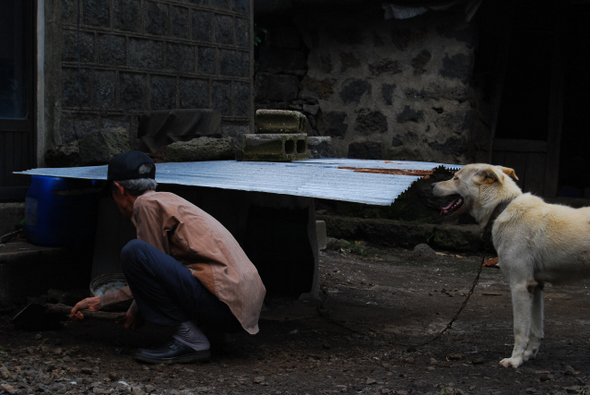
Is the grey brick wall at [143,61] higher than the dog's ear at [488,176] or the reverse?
higher

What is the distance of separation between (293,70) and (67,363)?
599 centimetres

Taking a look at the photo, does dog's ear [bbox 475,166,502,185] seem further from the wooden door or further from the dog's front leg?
the wooden door

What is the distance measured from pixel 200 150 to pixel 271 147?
0.65 meters

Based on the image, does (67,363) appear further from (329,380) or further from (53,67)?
(53,67)

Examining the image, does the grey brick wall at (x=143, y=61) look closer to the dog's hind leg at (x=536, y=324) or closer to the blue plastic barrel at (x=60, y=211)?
the blue plastic barrel at (x=60, y=211)

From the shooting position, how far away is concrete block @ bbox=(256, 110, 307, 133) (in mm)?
6074

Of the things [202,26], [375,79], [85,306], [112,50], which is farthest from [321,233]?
[85,306]

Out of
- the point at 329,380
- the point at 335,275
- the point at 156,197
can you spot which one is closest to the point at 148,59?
the point at 335,275

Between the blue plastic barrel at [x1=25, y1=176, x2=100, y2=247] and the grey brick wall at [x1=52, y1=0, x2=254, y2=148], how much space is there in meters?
0.83

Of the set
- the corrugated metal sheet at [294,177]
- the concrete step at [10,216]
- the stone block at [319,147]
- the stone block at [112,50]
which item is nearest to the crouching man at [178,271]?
the corrugated metal sheet at [294,177]

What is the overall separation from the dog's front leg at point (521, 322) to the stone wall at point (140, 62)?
397 cm

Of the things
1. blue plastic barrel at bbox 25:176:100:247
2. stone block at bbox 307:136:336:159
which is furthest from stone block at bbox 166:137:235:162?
stone block at bbox 307:136:336:159

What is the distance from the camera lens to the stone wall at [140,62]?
5.95 meters

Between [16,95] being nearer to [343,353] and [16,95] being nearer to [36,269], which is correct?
[36,269]
